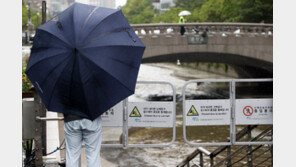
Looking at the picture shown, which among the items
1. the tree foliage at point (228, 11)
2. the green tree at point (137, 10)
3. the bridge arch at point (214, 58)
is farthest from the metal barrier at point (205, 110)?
the green tree at point (137, 10)

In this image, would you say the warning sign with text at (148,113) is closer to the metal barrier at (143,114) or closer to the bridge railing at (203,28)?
the metal barrier at (143,114)

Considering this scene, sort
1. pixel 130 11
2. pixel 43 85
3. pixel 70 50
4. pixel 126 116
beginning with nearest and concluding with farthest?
pixel 70 50
pixel 43 85
pixel 126 116
pixel 130 11

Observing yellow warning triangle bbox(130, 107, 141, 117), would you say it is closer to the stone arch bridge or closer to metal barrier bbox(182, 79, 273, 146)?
metal barrier bbox(182, 79, 273, 146)

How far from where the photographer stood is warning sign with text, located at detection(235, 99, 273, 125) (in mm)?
6855

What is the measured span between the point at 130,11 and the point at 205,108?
99809 mm

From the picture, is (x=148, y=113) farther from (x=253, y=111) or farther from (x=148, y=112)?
(x=253, y=111)

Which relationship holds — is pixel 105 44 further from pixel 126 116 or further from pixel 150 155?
pixel 150 155

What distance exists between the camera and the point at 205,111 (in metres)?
6.76

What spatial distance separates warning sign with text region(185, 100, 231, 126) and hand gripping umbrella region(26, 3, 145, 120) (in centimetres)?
196

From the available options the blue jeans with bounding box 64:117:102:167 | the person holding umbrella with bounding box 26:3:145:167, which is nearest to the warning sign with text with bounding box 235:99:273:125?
the person holding umbrella with bounding box 26:3:145:167

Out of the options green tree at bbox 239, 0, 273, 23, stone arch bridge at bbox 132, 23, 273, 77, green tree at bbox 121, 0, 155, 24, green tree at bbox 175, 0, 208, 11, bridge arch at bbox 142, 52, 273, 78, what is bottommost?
bridge arch at bbox 142, 52, 273, 78

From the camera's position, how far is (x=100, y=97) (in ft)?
15.6

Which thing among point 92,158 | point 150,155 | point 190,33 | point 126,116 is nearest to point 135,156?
point 150,155

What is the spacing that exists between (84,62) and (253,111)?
3403 mm
